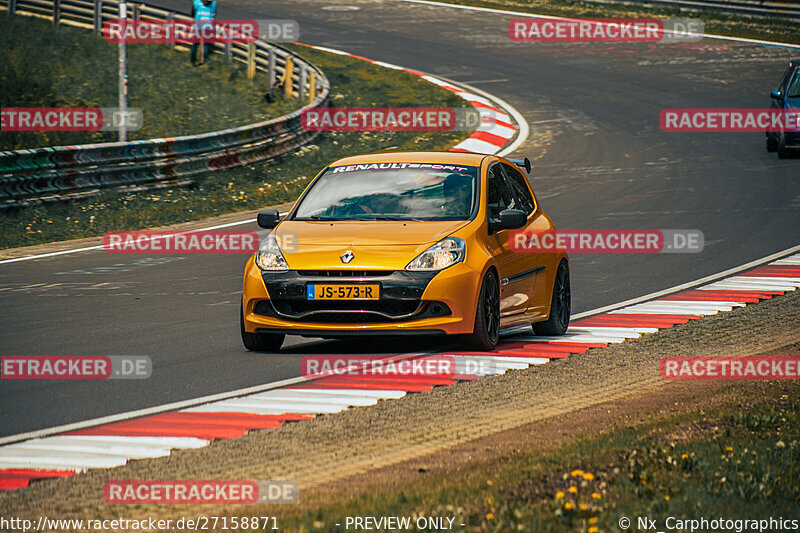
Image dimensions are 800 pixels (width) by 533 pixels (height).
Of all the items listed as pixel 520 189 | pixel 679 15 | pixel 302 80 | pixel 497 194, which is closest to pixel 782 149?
pixel 302 80

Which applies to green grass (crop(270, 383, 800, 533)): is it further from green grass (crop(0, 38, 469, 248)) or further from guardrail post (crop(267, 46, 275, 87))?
guardrail post (crop(267, 46, 275, 87))

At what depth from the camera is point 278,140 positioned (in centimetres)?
2383

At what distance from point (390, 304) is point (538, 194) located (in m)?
11.9

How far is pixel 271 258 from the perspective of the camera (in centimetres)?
967

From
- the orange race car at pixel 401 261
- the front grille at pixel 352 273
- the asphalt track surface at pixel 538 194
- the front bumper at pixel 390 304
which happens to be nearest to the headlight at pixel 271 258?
the orange race car at pixel 401 261

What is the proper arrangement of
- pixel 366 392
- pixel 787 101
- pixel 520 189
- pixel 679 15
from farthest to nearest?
pixel 679 15 < pixel 787 101 < pixel 520 189 < pixel 366 392

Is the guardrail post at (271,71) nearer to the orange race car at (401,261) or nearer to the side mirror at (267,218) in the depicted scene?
the orange race car at (401,261)

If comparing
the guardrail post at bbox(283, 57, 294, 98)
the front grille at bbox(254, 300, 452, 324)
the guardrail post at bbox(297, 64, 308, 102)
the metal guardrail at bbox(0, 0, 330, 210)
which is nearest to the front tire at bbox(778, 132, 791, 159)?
the metal guardrail at bbox(0, 0, 330, 210)

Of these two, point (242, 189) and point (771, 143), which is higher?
point (771, 143)

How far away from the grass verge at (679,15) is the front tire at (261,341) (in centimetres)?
3318

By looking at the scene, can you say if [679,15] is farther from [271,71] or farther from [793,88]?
[793,88]

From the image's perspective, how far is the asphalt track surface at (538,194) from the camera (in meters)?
9.50

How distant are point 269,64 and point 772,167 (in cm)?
1256

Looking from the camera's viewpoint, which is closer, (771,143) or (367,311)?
(367,311)
